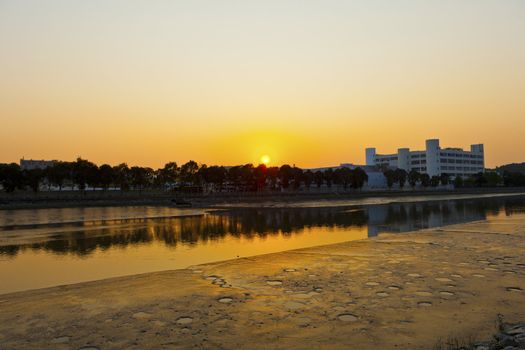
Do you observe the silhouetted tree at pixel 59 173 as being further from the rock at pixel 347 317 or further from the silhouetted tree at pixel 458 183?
the silhouetted tree at pixel 458 183

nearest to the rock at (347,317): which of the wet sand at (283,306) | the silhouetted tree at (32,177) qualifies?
the wet sand at (283,306)

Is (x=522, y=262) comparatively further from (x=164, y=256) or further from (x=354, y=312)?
(x=164, y=256)

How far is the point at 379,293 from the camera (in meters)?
13.0

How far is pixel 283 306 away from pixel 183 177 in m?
127

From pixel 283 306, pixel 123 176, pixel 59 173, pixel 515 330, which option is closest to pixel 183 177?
pixel 123 176

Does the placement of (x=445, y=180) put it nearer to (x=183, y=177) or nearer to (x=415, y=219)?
(x=183, y=177)

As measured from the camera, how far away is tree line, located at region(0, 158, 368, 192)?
106812mm

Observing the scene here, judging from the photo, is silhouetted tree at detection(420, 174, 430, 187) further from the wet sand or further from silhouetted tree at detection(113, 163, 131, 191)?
the wet sand

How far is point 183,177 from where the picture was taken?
136 m

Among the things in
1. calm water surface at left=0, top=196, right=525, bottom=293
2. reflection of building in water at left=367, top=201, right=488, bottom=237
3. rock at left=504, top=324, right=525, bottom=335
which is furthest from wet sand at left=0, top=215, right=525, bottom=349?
reflection of building in water at left=367, top=201, right=488, bottom=237

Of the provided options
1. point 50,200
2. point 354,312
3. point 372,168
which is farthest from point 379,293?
point 372,168

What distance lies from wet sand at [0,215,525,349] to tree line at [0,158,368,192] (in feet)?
322

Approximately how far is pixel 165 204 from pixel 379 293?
269 feet

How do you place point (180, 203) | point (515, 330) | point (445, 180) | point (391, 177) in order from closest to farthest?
point (515, 330)
point (180, 203)
point (391, 177)
point (445, 180)
